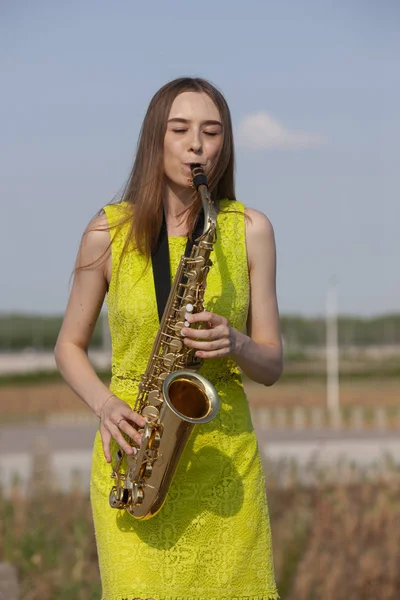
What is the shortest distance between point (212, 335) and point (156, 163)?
663 millimetres

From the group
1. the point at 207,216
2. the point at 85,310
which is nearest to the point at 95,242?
the point at 85,310

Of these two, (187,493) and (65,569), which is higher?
(187,493)

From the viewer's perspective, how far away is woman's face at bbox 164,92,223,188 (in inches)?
143

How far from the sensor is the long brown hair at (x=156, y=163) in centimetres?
367

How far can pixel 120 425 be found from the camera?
3.44m

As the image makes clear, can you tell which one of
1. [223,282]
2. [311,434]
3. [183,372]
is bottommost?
[311,434]

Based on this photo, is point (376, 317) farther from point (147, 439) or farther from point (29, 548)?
point (147, 439)

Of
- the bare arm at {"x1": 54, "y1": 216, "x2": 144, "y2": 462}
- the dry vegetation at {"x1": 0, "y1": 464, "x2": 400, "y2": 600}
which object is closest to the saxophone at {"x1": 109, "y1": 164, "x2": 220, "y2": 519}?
the bare arm at {"x1": 54, "y1": 216, "x2": 144, "y2": 462}

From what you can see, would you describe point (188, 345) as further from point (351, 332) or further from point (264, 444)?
point (351, 332)

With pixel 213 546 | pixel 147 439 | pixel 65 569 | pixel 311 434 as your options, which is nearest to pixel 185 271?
pixel 147 439

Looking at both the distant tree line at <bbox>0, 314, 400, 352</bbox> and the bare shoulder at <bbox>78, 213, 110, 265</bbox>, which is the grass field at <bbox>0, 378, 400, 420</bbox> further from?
the bare shoulder at <bbox>78, 213, 110, 265</bbox>

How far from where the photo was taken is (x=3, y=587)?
19.6 ft

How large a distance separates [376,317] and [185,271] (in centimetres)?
6579

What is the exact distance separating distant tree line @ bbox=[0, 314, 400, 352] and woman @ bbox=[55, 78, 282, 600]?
189 ft
